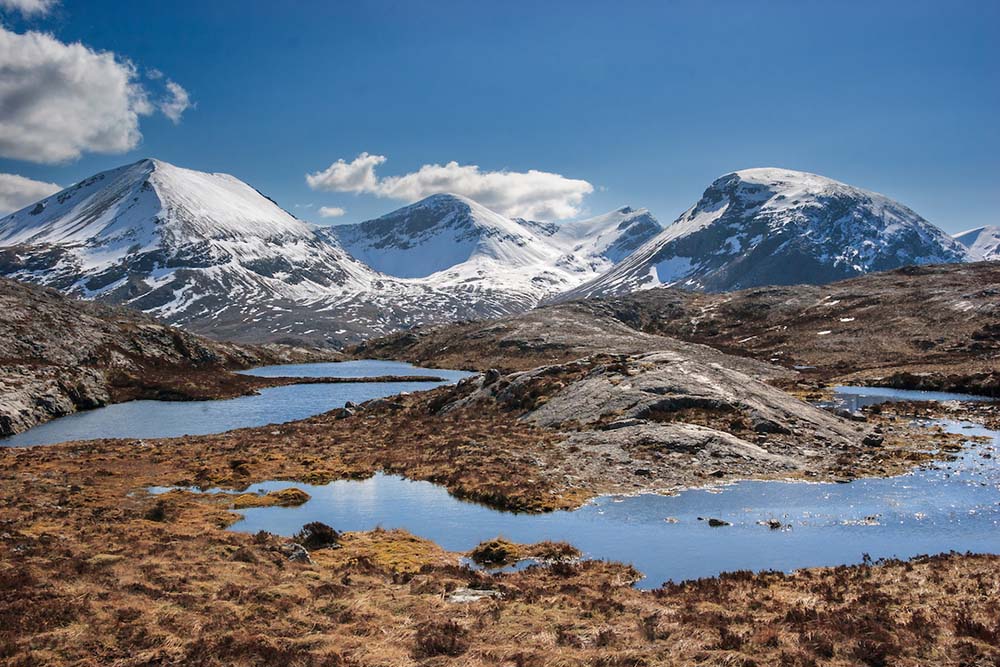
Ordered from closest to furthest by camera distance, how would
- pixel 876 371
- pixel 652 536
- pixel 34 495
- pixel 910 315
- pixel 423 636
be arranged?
pixel 423 636 < pixel 652 536 < pixel 34 495 < pixel 876 371 < pixel 910 315

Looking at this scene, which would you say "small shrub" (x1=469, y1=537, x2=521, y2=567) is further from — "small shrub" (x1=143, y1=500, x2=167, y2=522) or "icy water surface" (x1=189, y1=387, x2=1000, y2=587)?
"small shrub" (x1=143, y1=500, x2=167, y2=522)

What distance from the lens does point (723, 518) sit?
3416 centimetres

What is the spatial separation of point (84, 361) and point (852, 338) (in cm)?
16085

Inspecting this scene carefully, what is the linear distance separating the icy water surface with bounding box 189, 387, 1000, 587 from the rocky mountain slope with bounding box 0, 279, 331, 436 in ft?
180

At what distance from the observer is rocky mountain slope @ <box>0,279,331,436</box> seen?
81.4 metres

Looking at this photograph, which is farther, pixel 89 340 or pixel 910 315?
pixel 910 315

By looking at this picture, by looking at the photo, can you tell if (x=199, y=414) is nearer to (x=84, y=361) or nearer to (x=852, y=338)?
(x=84, y=361)

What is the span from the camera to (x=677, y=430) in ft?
159

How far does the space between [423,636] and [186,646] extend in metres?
6.56

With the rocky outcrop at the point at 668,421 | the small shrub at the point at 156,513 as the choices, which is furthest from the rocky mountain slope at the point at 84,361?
the rocky outcrop at the point at 668,421

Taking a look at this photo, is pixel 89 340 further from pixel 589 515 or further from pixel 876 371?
pixel 876 371

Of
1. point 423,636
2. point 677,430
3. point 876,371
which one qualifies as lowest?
point 423,636

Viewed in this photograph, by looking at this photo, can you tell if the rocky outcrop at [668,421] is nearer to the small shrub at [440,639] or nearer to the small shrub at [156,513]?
the small shrub at [440,639]

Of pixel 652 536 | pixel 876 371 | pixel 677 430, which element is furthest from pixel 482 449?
pixel 876 371
